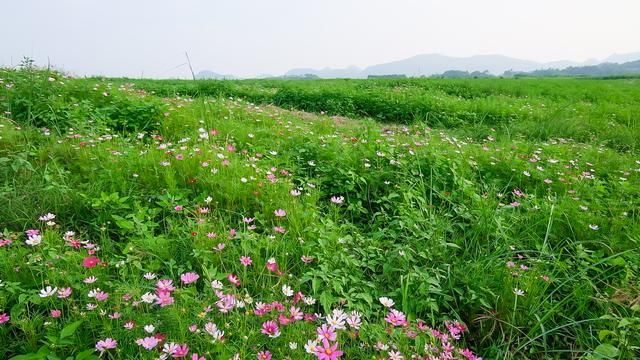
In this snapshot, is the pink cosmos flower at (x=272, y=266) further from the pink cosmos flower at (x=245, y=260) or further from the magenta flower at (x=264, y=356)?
the magenta flower at (x=264, y=356)

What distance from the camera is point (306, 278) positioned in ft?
6.57

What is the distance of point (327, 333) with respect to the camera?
5.23ft

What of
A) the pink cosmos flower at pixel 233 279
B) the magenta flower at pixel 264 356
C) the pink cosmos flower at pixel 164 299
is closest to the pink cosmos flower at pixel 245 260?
the pink cosmos flower at pixel 233 279

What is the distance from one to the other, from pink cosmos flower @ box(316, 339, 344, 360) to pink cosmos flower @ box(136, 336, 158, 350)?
637mm

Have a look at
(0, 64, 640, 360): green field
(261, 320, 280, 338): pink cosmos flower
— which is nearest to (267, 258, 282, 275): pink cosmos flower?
(0, 64, 640, 360): green field

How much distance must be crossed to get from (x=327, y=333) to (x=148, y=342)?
712mm

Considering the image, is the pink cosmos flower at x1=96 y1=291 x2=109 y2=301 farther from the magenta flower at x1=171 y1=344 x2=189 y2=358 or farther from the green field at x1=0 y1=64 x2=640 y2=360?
the magenta flower at x1=171 y1=344 x2=189 y2=358

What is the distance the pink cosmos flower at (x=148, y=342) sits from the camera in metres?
1.45

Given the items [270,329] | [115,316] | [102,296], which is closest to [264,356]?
[270,329]

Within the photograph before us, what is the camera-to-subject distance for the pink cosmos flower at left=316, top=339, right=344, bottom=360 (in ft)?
4.84

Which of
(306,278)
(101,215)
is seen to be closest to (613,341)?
(306,278)

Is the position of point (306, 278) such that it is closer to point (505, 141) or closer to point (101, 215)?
point (101, 215)

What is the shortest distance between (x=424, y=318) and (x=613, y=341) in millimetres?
910

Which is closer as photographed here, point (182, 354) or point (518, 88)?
point (182, 354)
